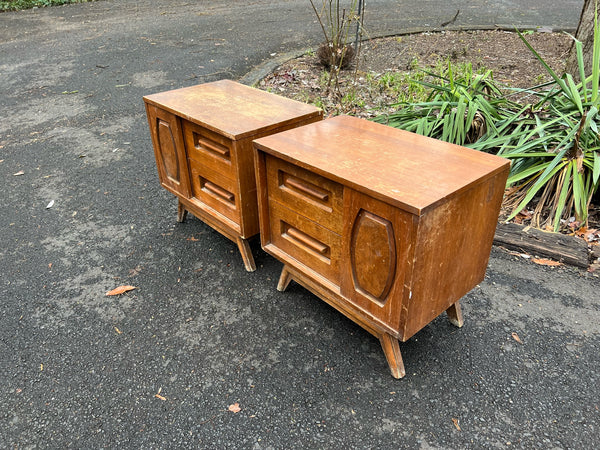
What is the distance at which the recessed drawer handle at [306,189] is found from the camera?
5.67 feet

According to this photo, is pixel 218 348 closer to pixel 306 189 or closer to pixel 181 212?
pixel 306 189

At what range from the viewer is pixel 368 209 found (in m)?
1.54

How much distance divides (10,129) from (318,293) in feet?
12.5

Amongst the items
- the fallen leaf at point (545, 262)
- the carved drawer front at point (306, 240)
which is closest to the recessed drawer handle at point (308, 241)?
the carved drawer front at point (306, 240)

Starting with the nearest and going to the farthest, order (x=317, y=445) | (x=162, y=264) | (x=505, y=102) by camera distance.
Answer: (x=317, y=445) → (x=162, y=264) → (x=505, y=102)

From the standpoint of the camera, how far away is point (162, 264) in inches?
100

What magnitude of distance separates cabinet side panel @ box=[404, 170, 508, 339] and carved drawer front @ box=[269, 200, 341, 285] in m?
0.37

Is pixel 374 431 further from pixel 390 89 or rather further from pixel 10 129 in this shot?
pixel 10 129

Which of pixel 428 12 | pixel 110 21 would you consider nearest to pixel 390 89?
pixel 428 12

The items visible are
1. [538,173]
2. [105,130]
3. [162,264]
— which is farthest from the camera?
[105,130]

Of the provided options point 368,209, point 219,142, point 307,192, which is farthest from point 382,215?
point 219,142

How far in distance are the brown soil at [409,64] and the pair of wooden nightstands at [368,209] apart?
2.04 meters

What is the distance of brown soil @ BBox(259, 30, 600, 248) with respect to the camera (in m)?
4.34

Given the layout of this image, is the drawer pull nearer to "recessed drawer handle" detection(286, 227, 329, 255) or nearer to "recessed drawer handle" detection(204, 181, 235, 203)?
"recessed drawer handle" detection(204, 181, 235, 203)
